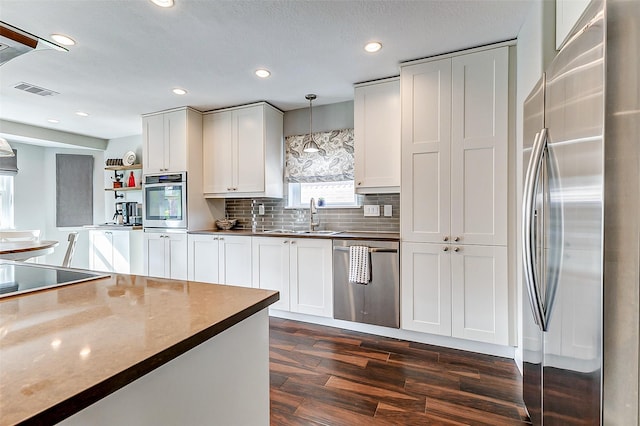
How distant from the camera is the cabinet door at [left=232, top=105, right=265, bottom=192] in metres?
3.67

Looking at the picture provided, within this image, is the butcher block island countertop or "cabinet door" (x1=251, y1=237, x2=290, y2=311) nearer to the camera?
the butcher block island countertop

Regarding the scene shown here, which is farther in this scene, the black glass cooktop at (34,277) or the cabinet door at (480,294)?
the cabinet door at (480,294)

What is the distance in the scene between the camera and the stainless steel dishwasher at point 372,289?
275 centimetres

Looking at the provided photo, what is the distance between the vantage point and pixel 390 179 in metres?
3.00

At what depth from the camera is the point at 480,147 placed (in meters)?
2.48

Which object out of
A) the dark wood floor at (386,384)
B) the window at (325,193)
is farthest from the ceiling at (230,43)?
the dark wood floor at (386,384)

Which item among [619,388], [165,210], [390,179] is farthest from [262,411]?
[165,210]

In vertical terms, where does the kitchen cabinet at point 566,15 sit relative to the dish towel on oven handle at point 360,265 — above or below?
above

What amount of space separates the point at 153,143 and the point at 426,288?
3738mm

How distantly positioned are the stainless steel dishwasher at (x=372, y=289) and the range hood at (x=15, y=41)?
7.87 feet

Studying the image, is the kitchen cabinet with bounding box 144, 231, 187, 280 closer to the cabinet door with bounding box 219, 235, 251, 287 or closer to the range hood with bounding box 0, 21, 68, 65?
the cabinet door with bounding box 219, 235, 251, 287

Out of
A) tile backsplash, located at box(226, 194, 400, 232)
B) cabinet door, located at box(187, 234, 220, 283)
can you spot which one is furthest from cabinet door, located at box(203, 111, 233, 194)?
cabinet door, located at box(187, 234, 220, 283)

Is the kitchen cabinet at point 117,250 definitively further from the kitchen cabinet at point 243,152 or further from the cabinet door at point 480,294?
the cabinet door at point 480,294

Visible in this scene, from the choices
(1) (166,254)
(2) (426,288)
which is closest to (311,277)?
(2) (426,288)
